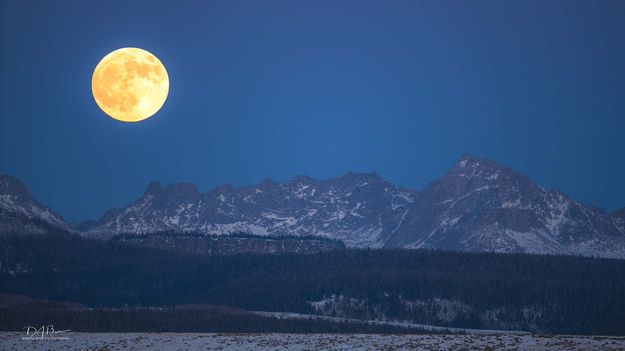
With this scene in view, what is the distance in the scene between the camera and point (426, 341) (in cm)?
12294

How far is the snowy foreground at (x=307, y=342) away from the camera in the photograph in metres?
113

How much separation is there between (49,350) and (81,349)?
387cm

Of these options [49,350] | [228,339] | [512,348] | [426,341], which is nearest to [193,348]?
[228,339]

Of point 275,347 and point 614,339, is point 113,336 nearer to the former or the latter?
point 275,347

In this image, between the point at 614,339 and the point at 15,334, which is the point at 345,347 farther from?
the point at 15,334

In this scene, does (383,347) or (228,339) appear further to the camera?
(228,339)

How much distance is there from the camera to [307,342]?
12519 centimetres

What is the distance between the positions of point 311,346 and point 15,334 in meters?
46.0

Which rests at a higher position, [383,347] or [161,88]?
[161,88]

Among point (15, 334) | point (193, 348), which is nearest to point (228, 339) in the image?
point (193, 348)

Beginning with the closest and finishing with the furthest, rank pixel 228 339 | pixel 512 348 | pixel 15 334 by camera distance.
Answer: pixel 512 348
pixel 228 339
pixel 15 334

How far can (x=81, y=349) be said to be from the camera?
12538 cm

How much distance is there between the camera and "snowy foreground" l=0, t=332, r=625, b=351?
11320cm

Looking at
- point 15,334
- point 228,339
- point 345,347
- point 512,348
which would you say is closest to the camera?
point 512,348
